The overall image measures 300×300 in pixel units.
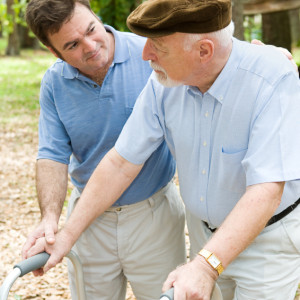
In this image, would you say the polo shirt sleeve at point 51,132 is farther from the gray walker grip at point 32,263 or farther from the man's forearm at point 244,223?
the man's forearm at point 244,223

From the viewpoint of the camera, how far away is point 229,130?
2.11m

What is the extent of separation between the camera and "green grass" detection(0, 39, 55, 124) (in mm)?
11791

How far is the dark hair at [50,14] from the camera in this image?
2492mm

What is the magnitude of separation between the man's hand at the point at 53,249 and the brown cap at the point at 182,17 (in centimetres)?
95

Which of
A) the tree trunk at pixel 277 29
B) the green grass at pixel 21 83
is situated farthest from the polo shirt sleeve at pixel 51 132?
the green grass at pixel 21 83

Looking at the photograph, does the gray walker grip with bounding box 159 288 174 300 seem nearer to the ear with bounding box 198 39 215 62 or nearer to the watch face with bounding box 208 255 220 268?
the watch face with bounding box 208 255 220 268

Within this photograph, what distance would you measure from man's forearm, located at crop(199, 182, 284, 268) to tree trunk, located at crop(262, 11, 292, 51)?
7.45 meters

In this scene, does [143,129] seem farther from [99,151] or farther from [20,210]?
[20,210]

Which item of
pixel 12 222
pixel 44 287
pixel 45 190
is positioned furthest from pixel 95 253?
pixel 12 222

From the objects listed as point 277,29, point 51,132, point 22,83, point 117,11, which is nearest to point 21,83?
point 22,83

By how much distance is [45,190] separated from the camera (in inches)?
107

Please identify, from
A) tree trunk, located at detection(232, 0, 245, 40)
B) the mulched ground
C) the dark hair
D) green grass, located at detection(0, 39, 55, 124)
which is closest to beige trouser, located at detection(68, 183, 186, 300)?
the dark hair

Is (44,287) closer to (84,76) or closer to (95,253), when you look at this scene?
(95,253)

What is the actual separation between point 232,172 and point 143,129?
0.45 metres
